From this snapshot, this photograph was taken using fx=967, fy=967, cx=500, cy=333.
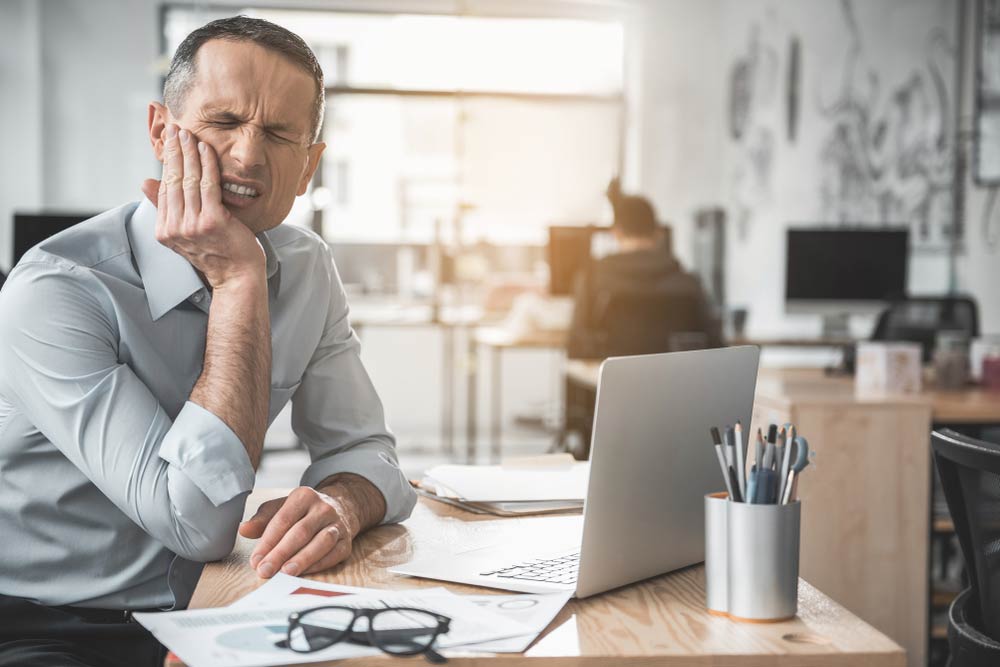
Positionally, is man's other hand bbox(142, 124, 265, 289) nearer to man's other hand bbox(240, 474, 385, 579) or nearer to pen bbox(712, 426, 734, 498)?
man's other hand bbox(240, 474, 385, 579)

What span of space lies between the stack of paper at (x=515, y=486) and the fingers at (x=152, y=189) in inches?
21.9

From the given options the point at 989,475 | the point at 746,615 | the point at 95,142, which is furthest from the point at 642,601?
the point at 95,142

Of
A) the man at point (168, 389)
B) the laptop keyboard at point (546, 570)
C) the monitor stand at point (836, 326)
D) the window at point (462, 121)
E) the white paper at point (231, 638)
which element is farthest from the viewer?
the window at point (462, 121)

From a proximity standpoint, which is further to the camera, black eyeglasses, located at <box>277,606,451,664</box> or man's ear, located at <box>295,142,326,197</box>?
man's ear, located at <box>295,142,326,197</box>

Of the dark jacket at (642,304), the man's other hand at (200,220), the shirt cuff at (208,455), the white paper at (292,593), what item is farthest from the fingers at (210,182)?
the dark jacket at (642,304)

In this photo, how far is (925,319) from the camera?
4020mm

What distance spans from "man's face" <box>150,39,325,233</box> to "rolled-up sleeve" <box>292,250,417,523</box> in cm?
25

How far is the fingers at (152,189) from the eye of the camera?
1.23 meters

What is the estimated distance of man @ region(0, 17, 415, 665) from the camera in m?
1.08

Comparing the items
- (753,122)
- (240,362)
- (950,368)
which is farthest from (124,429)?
(753,122)

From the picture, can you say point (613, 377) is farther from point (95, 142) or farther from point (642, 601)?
point (95, 142)

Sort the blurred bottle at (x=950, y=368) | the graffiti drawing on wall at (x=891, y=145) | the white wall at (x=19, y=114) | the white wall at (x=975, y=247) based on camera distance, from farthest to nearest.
Result: the white wall at (x=19, y=114)
the graffiti drawing on wall at (x=891, y=145)
the white wall at (x=975, y=247)
the blurred bottle at (x=950, y=368)

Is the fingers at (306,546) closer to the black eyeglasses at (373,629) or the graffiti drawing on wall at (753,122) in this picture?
the black eyeglasses at (373,629)

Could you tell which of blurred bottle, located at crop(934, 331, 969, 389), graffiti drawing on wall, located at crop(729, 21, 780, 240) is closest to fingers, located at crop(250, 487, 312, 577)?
blurred bottle, located at crop(934, 331, 969, 389)
